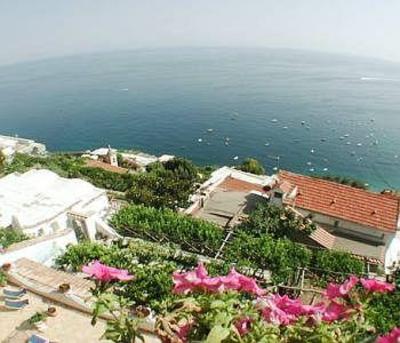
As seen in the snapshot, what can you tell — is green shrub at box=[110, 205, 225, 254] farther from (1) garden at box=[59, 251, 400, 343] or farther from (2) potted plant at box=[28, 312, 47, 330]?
(1) garden at box=[59, 251, 400, 343]

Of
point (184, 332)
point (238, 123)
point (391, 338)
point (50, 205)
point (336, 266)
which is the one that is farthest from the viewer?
point (238, 123)

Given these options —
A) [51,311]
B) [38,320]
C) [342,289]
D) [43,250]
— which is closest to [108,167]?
[43,250]

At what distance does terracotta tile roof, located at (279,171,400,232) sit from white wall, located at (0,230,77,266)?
14.6 meters

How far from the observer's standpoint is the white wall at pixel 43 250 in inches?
612

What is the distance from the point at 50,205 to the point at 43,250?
475cm

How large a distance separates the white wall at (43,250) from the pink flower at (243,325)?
13696 mm

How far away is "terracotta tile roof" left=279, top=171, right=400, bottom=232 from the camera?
85.5 feet

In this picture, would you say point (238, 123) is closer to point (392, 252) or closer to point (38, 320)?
point (392, 252)

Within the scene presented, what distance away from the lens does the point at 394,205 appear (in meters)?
26.7

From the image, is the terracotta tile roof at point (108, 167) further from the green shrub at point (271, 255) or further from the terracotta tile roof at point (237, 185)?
the green shrub at point (271, 255)

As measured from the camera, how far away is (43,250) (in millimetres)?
17109

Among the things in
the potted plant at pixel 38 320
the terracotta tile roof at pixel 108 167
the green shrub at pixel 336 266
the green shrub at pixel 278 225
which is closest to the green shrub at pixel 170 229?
the green shrub at pixel 278 225

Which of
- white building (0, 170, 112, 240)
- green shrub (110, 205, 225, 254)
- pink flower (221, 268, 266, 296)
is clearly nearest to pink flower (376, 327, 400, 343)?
pink flower (221, 268, 266, 296)

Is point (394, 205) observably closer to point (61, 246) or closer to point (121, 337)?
point (61, 246)
